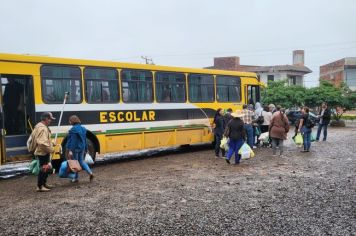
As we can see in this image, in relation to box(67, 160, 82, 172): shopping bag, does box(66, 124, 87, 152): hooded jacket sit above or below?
above

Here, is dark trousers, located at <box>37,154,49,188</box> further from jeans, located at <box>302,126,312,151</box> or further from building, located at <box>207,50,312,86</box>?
building, located at <box>207,50,312,86</box>

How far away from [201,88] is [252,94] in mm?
3403

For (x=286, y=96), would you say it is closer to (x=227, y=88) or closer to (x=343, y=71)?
(x=227, y=88)

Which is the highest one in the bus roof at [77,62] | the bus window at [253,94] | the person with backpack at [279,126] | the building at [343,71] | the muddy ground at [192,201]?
the building at [343,71]

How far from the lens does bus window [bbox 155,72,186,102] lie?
48.1 feet

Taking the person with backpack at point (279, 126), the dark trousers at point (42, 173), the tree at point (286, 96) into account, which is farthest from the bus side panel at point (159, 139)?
the tree at point (286, 96)

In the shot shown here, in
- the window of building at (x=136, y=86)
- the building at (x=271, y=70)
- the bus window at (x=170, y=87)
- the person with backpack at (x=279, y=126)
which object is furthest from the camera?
the building at (x=271, y=70)

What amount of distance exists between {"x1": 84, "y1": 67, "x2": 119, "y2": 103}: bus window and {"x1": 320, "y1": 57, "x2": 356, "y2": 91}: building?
125 ft

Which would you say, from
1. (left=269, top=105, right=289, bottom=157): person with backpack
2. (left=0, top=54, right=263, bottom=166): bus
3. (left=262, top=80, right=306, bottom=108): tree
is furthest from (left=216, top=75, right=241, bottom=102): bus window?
(left=262, top=80, right=306, bottom=108): tree

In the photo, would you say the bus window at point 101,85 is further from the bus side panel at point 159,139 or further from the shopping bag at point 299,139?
the shopping bag at point 299,139

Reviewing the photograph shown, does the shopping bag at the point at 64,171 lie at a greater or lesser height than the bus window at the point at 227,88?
lesser

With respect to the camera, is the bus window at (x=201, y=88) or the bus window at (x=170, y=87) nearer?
the bus window at (x=170, y=87)

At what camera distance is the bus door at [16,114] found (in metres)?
10.9

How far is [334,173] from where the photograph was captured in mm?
10703
